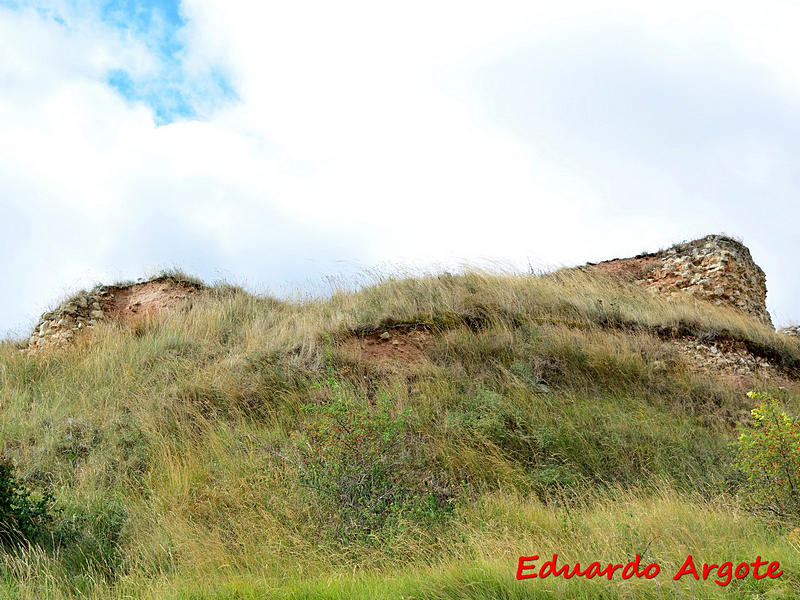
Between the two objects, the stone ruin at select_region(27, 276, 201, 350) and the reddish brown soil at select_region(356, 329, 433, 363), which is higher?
the stone ruin at select_region(27, 276, 201, 350)

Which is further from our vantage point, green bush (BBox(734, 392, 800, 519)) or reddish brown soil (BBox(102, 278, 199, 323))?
reddish brown soil (BBox(102, 278, 199, 323))

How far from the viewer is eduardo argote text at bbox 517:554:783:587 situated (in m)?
4.09

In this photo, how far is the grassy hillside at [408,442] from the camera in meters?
4.84

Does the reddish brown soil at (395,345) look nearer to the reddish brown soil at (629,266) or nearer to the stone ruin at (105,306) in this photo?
the stone ruin at (105,306)

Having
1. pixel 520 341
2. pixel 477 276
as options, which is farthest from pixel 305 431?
pixel 477 276

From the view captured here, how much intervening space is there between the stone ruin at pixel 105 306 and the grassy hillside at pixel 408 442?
86 cm

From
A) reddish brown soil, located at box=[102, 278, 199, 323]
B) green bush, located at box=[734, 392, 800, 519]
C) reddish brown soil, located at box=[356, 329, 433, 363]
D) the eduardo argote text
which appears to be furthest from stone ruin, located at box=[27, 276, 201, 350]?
green bush, located at box=[734, 392, 800, 519]

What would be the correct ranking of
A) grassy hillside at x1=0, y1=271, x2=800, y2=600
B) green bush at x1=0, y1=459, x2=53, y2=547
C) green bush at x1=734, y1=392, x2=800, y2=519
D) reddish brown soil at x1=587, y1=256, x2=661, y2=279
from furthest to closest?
reddish brown soil at x1=587, y1=256, x2=661, y2=279 → green bush at x1=0, y1=459, x2=53, y2=547 → green bush at x1=734, y1=392, x2=800, y2=519 → grassy hillside at x1=0, y1=271, x2=800, y2=600

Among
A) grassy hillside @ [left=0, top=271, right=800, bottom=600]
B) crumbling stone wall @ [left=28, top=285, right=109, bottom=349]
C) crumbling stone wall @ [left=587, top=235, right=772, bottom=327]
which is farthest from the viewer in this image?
crumbling stone wall @ [left=587, top=235, right=772, bottom=327]

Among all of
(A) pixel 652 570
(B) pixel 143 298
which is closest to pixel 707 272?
(A) pixel 652 570

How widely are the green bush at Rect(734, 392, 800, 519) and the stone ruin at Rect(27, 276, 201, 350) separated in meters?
11.8

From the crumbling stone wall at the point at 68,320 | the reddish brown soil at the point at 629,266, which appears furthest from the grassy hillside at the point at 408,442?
the reddish brown soil at the point at 629,266

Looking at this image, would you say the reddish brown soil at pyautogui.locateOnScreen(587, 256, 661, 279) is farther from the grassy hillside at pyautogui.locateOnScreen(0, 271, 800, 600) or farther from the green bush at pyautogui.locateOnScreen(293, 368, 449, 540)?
the green bush at pyautogui.locateOnScreen(293, 368, 449, 540)

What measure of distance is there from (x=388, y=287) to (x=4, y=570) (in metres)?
8.06
